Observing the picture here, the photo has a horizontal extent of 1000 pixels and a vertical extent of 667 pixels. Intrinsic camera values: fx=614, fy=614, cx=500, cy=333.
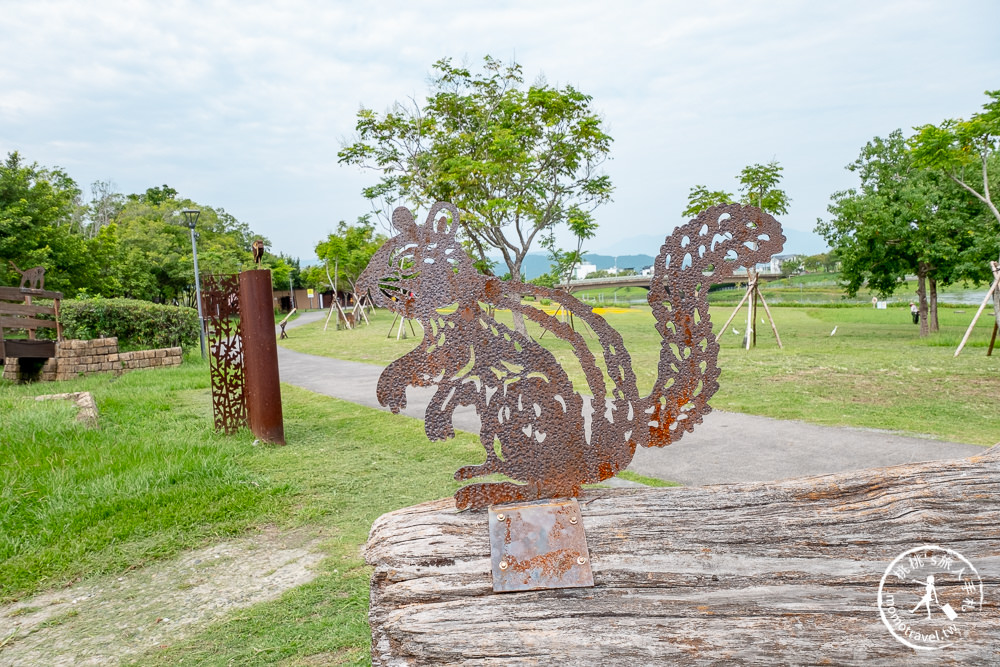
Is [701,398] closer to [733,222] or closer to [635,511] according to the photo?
[635,511]

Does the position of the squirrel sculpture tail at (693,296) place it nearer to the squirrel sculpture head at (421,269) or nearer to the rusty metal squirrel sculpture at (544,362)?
the rusty metal squirrel sculpture at (544,362)

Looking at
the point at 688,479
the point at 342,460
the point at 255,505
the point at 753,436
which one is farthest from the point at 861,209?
the point at 255,505

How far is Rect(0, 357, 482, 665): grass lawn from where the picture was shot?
303cm

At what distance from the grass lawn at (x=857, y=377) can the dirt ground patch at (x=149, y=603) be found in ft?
19.1

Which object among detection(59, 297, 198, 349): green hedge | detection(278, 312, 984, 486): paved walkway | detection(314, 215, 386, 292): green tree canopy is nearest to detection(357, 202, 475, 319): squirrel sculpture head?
detection(278, 312, 984, 486): paved walkway

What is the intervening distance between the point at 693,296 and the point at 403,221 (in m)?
1.24

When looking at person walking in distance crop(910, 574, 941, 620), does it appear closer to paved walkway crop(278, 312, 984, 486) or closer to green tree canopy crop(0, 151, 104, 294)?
paved walkway crop(278, 312, 984, 486)

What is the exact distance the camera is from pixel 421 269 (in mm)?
2467

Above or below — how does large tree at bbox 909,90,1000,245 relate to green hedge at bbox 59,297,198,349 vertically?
above

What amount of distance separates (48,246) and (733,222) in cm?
2115

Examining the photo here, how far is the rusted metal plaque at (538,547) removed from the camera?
2.04 metres

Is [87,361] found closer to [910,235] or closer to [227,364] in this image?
[227,364]

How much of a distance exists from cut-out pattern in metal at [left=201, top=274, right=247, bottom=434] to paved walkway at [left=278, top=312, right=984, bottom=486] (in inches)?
98.0

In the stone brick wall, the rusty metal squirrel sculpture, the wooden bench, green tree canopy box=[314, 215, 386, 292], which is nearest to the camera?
the rusty metal squirrel sculpture
